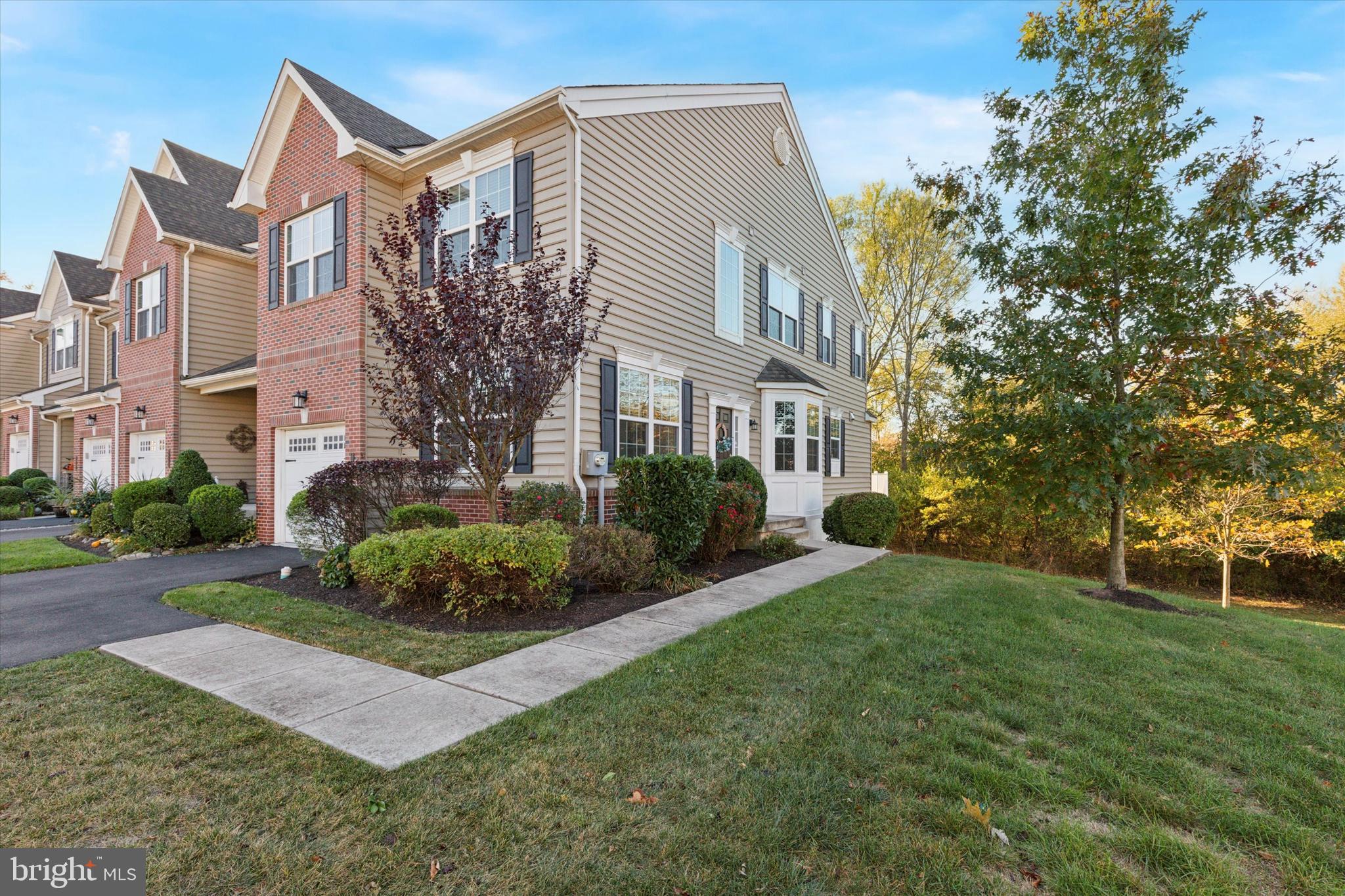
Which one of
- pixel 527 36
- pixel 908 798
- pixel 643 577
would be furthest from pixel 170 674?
pixel 527 36

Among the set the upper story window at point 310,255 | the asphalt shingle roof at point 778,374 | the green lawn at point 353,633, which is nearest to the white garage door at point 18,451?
the upper story window at point 310,255

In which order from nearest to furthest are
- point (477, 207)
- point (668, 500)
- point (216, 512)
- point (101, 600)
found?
1. point (101, 600)
2. point (668, 500)
3. point (477, 207)
4. point (216, 512)

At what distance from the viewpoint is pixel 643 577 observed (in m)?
6.66

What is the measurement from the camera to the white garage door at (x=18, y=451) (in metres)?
20.1

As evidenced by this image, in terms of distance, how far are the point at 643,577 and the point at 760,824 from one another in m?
4.40

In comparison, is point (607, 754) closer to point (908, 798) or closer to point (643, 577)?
point (908, 798)

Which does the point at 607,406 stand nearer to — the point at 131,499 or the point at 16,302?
the point at 131,499

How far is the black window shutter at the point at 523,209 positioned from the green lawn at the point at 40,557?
26.3ft

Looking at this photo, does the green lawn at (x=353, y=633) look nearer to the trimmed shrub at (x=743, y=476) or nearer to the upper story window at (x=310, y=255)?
the trimmed shrub at (x=743, y=476)

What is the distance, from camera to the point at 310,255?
10297 millimetres

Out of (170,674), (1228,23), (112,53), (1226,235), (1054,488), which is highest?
(112,53)

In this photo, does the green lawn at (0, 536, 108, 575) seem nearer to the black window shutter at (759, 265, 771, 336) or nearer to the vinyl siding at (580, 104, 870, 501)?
the vinyl siding at (580, 104, 870, 501)

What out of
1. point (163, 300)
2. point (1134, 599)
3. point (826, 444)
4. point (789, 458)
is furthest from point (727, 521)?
point (163, 300)

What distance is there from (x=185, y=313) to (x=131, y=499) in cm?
504
